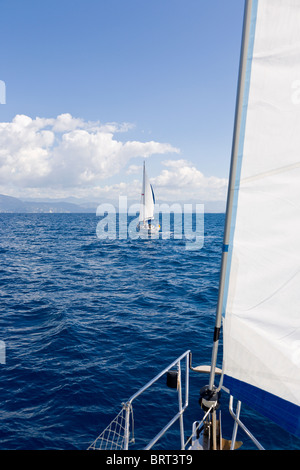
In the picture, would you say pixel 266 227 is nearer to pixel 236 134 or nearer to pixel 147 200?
pixel 236 134

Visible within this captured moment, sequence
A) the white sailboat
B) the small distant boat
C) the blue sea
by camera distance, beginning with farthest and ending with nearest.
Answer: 1. the small distant boat
2. the blue sea
3. the white sailboat

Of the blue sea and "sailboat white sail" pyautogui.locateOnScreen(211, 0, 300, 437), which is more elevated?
"sailboat white sail" pyautogui.locateOnScreen(211, 0, 300, 437)

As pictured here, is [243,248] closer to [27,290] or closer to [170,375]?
[170,375]

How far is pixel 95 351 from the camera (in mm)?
12805

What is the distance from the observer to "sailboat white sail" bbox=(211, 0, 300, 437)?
3.39 meters

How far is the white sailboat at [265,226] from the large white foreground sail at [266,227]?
0.04 ft

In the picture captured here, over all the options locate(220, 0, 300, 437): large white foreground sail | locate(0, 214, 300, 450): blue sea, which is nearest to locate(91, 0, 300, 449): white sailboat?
locate(220, 0, 300, 437): large white foreground sail

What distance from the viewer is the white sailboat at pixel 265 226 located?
3.39 meters

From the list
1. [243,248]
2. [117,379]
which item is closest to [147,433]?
[117,379]

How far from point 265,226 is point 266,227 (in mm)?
18

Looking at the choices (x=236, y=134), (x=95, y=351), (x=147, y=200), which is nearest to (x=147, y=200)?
(x=147, y=200)

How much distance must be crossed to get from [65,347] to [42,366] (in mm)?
1648

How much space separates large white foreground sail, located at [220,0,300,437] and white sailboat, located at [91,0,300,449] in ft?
0.04

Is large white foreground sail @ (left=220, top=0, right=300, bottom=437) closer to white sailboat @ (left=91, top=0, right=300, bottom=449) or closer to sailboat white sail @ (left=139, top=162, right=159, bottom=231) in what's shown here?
white sailboat @ (left=91, top=0, right=300, bottom=449)
